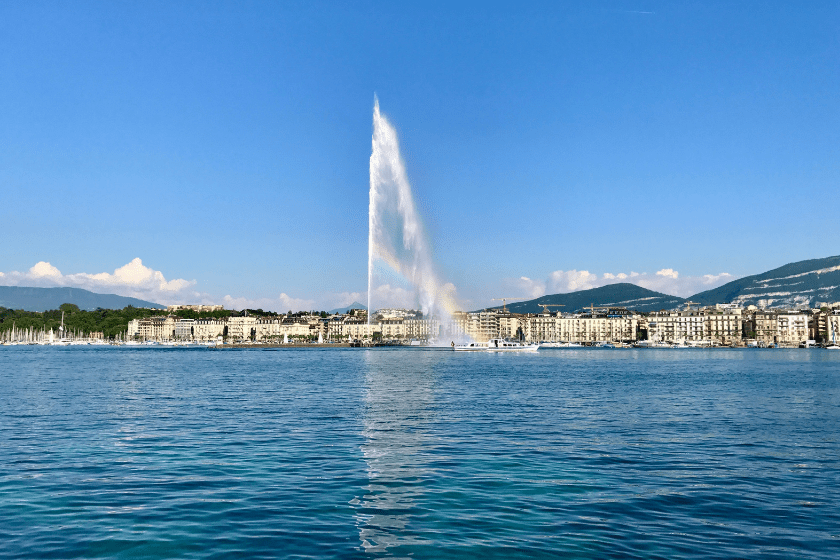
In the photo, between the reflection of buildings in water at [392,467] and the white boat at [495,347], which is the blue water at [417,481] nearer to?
the reflection of buildings in water at [392,467]

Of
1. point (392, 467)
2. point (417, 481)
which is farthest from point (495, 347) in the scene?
point (417, 481)

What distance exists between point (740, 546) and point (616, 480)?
14.9ft

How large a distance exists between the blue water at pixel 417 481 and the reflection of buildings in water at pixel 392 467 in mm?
61

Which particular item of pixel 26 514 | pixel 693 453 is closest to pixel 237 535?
pixel 26 514

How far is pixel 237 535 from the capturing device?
34.6 ft

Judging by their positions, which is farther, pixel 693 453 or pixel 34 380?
pixel 34 380

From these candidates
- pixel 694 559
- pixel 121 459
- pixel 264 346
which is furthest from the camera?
pixel 264 346

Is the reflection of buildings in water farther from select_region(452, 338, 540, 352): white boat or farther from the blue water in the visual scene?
select_region(452, 338, 540, 352): white boat

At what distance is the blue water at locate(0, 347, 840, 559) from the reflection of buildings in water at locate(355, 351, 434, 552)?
6 centimetres

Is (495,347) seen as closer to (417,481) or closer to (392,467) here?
(392,467)

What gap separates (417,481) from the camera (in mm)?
14547

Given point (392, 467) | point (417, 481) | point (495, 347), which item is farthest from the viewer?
point (495, 347)

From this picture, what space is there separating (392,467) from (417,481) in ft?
5.31

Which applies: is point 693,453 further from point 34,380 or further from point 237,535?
point 34,380
